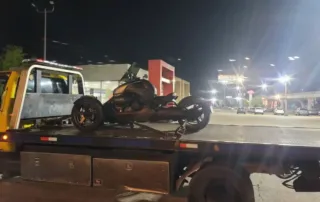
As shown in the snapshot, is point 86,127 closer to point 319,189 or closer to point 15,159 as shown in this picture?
point 15,159

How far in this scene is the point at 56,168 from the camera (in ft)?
16.8

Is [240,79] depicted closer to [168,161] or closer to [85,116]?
[85,116]

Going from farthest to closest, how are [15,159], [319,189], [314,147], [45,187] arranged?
[45,187]
[15,159]
[319,189]
[314,147]

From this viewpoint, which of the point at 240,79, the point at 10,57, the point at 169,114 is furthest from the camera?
the point at 240,79

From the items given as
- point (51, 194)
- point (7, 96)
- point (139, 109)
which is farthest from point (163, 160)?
point (7, 96)

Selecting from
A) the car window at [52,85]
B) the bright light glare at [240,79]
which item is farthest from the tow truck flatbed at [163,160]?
the bright light glare at [240,79]

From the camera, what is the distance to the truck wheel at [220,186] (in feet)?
14.3

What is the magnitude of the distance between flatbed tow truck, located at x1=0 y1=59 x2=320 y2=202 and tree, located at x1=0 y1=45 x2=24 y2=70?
60.1ft

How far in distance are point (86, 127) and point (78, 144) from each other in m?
0.78

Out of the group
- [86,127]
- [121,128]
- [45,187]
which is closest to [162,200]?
Answer: [121,128]

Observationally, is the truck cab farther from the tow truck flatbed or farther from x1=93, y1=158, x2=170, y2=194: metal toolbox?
x1=93, y1=158, x2=170, y2=194: metal toolbox

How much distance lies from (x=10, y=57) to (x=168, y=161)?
2056 centimetres

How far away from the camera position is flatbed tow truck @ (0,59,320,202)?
4312 mm

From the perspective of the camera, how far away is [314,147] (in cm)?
396
